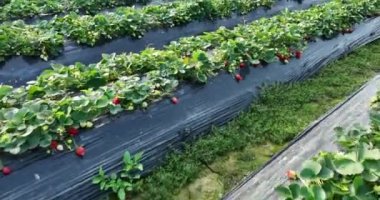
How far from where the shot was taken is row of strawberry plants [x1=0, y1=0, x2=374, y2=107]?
379 centimetres

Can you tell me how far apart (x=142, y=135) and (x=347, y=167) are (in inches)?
68.0

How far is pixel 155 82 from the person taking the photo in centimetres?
411

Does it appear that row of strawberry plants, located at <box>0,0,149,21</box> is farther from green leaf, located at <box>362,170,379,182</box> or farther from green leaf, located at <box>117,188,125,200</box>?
green leaf, located at <box>362,170,379,182</box>

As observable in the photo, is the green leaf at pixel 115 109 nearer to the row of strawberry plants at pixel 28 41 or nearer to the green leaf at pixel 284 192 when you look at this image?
the green leaf at pixel 284 192

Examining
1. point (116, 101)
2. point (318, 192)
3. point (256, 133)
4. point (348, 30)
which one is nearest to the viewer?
point (318, 192)

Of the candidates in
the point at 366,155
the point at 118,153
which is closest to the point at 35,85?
the point at 118,153

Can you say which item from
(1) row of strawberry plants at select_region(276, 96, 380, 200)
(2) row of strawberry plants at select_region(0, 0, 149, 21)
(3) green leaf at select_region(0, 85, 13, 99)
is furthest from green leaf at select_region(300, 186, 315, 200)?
(2) row of strawberry plants at select_region(0, 0, 149, 21)

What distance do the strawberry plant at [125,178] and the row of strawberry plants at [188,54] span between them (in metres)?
0.91

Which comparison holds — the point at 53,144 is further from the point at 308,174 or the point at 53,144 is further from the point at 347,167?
the point at 347,167

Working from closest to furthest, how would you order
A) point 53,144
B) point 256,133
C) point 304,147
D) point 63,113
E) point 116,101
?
point 53,144
point 63,113
point 116,101
point 304,147
point 256,133

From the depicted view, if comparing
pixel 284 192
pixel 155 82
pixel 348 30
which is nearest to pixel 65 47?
pixel 155 82

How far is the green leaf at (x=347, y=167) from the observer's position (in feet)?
8.61

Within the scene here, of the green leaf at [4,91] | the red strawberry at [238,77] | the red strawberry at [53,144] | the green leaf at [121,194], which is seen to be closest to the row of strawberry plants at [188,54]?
the green leaf at [4,91]

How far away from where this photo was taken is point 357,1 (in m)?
7.97
